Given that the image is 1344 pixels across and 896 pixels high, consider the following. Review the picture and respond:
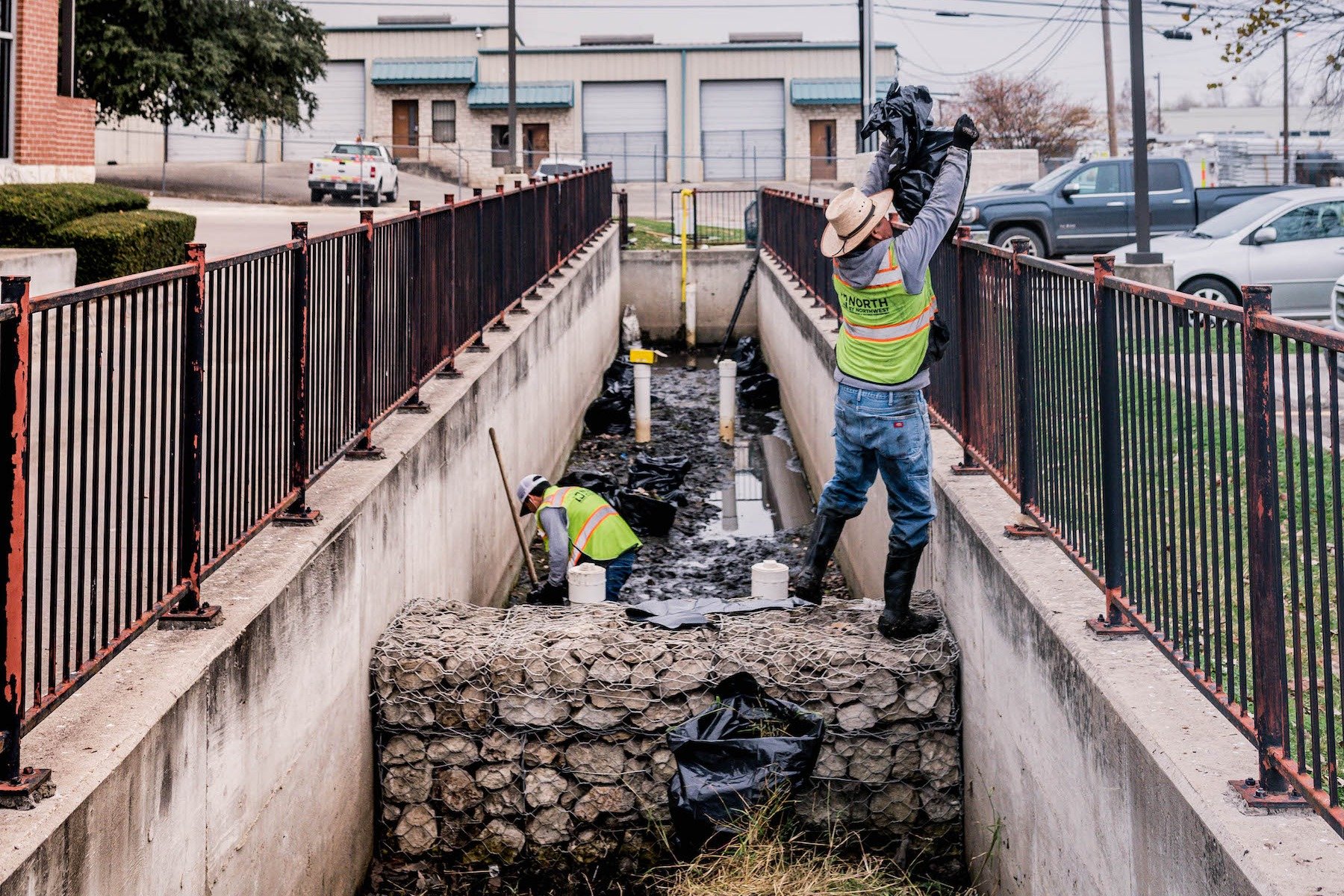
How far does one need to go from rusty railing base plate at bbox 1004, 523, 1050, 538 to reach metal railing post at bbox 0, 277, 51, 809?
373 centimetres

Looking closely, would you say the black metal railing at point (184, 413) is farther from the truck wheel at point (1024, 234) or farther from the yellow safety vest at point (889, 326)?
the truck wheel at point (1024, 234)

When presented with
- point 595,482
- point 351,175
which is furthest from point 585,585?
point 351,175

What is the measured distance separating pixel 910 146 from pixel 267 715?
3418mm

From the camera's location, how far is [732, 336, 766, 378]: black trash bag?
22.7 meters

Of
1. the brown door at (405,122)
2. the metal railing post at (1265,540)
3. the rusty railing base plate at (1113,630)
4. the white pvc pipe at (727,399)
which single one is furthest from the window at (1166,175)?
the brown door at (405,122)

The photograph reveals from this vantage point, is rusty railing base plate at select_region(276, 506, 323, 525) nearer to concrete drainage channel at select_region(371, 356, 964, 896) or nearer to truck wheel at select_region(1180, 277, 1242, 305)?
concrete drainage channel at select_region(371, 356, 964, 896)

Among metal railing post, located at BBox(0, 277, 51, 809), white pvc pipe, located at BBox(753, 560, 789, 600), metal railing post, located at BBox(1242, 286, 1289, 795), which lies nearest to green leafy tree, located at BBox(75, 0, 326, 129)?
white pvc pipe, located at BBox(753, 560, 789, 600)

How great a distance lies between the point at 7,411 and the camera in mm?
3467

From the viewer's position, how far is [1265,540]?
3.36 m

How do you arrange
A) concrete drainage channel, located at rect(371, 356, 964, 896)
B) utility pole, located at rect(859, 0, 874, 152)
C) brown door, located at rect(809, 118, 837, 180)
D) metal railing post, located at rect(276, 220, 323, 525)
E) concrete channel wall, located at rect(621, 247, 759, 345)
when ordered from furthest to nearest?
brown door, located at rect(809, 118, 837, 180), utility pole, located at rect(859, 0, 874, 152), concrete channel wall, located at rect(621, 247, 759, 345), concrete drainage channel, located at rect(371, 356, 964, 896), metal railing post, located at rect(276, 220, 323, 525)

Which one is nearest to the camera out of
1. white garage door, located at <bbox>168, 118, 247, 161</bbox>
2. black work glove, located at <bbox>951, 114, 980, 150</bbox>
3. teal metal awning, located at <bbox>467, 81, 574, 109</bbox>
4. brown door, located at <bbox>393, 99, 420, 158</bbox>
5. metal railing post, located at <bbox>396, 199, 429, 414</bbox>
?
black work glove, located at <bbox>951, 114, 980, 150</bbox>

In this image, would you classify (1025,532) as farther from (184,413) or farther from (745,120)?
(745,120)

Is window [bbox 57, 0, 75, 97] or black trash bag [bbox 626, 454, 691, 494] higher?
window [bbox 57, 0, 75, 97]

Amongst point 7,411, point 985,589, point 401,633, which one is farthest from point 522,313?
point 7,411
